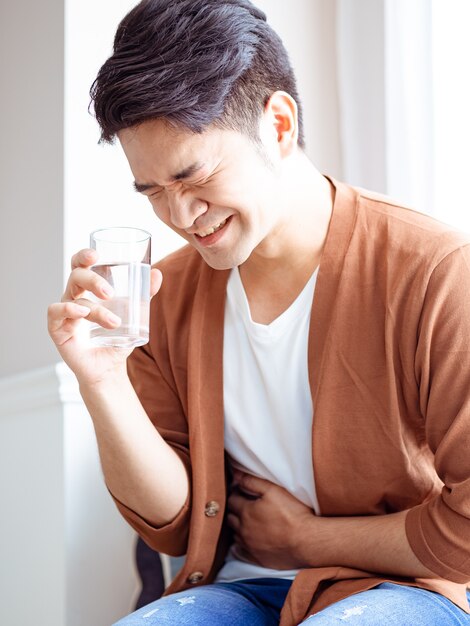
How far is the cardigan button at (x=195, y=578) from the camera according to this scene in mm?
1489

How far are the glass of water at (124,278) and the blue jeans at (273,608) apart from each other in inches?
16.7

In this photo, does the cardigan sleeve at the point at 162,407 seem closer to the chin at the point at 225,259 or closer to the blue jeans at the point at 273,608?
the blue jeans at the point at 273,608

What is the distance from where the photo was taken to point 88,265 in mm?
1268

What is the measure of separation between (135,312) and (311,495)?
1.55ft

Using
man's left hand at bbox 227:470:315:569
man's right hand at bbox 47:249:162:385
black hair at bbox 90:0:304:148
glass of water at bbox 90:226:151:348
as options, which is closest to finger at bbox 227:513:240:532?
man's left hand at bbox 227:470:315:569

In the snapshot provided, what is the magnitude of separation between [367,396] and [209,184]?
0.42 m

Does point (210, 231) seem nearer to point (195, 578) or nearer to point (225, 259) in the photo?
point (225, 259)

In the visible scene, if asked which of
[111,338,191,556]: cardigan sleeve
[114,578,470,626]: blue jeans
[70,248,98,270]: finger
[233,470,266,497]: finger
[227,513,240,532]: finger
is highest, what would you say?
[70,248,98,270]: finger

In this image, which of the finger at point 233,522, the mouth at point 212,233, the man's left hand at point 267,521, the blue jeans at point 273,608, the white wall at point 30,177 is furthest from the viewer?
the white wall at point 30,177

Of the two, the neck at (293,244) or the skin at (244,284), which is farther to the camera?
the neck at (293,244)

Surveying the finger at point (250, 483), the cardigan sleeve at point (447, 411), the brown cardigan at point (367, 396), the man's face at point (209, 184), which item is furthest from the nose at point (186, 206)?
the finger at point (250, 483)

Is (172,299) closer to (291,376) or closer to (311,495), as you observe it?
(291,376)

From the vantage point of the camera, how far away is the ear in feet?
4.39

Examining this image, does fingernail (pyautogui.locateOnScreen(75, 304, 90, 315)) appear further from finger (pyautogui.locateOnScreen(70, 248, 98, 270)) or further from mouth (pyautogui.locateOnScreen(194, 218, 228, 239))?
mouth (pyautogui.locateOnScreen(194, 218, 228, 239))
